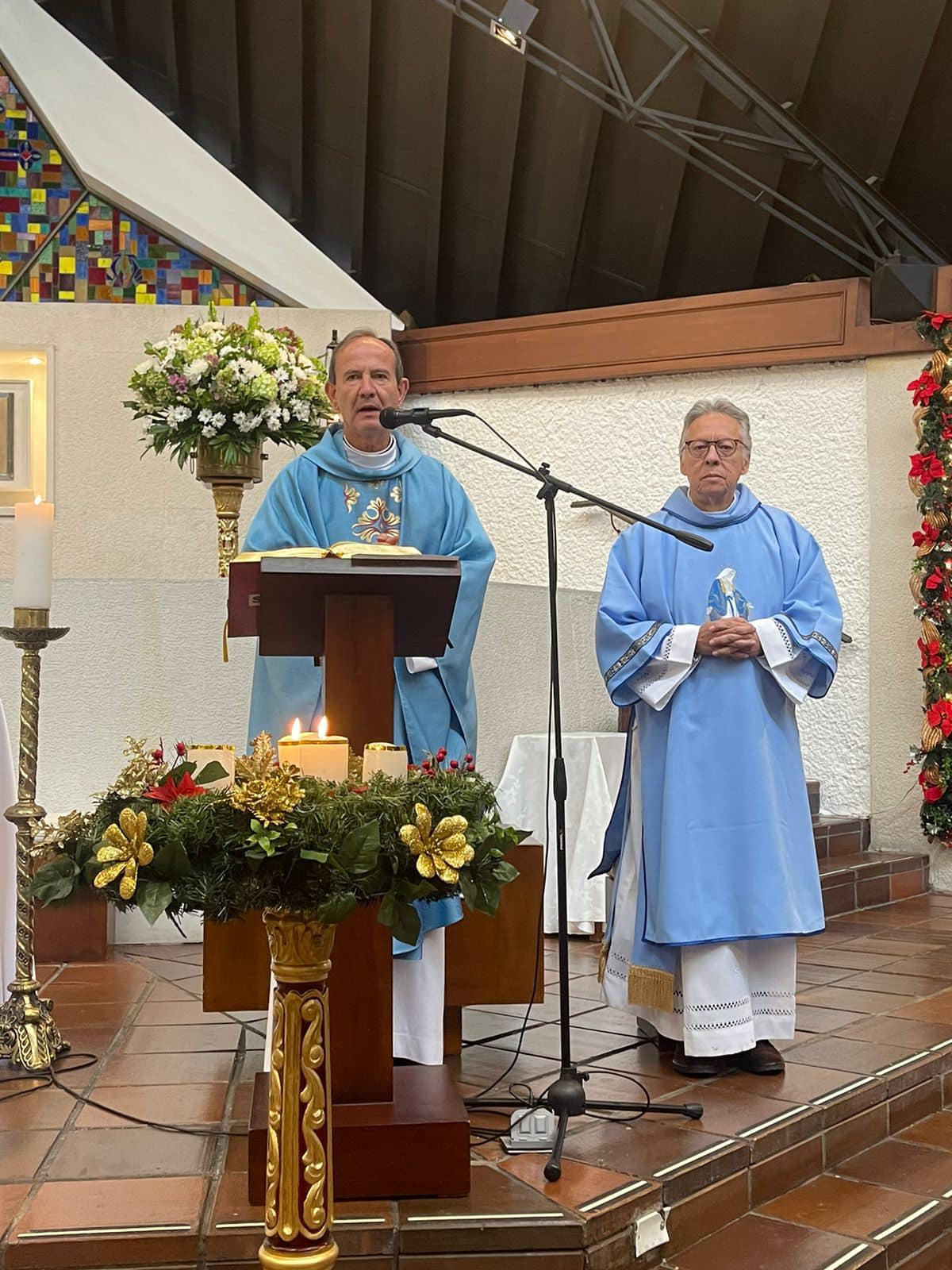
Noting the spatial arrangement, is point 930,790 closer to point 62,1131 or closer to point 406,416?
point 406,416

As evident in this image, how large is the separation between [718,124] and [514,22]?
65.8 inches

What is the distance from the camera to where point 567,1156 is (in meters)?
2.75

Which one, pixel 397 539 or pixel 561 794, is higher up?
pixel 397 539

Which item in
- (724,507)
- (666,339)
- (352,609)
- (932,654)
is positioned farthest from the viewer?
(666,339)

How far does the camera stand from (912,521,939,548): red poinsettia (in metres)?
6.54

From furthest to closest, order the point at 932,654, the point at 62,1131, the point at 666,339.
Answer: the point at 666,339, the point at 932,654, the point at 62,1131

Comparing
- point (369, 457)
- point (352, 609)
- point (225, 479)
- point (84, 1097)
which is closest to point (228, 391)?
point (225, 479)

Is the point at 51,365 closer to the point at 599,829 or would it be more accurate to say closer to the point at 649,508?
the point at 649,508

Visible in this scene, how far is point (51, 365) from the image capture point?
7.41 meters

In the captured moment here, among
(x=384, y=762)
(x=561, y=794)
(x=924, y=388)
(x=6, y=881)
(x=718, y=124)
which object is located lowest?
(x=6, y=881)

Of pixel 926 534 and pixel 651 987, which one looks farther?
pixel 926 534

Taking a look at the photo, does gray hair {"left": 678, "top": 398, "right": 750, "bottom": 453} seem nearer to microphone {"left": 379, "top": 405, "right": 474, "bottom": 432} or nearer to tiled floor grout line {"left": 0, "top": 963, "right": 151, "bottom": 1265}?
microphone {"left": 379, "top": 405, "right": 474, "bottom": 432}

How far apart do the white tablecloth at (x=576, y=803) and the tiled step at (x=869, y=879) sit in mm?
1149

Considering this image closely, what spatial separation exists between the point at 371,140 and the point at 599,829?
458 cm
